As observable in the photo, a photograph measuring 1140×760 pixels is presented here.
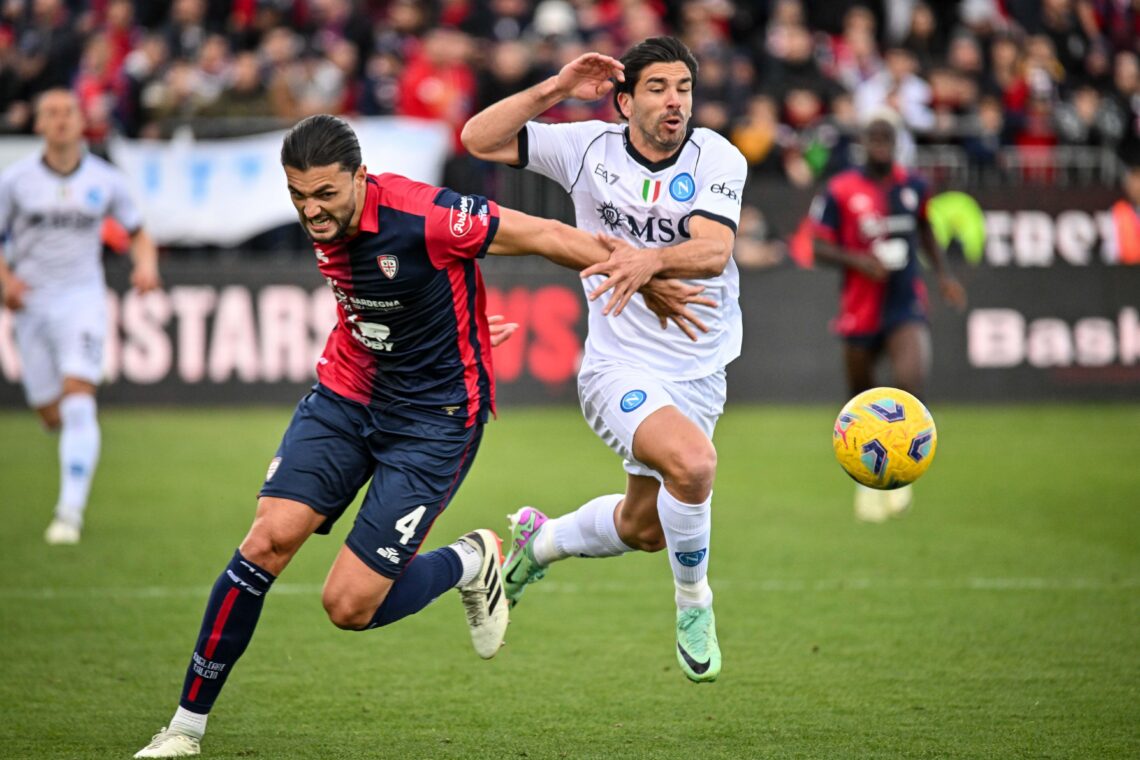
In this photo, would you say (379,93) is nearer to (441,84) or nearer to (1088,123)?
(441,84)

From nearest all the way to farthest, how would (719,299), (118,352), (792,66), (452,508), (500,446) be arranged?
1. (719,299)
2. (452,508)
3. (500,446)
4. (118,352)
5. (792,66)

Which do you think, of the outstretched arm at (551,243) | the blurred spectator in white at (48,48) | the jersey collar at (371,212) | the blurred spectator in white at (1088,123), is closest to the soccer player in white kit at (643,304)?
the outstretched arm at (551,243)

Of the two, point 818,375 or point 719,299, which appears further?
point 818,375

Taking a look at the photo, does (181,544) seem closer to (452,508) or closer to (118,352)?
(452,508)

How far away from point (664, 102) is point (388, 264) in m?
1.54

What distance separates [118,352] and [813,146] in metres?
8.12

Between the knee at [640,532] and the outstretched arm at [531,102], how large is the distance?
5.56 ft

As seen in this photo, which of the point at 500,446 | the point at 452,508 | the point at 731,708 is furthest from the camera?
the point at 500,446

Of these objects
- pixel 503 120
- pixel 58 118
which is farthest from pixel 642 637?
pixel 58 118

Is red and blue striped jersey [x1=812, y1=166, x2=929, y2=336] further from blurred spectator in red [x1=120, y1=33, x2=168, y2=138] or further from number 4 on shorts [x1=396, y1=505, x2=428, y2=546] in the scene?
blurred spectator in red [x1=120, y1=33, x2=168, y2=138]

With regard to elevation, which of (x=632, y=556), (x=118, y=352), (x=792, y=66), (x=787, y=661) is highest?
(x=792, y=66)

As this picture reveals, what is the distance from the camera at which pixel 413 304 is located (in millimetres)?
5801

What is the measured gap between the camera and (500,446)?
14.5 metres

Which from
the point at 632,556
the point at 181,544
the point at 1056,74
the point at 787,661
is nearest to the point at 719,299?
the point at 787,661
